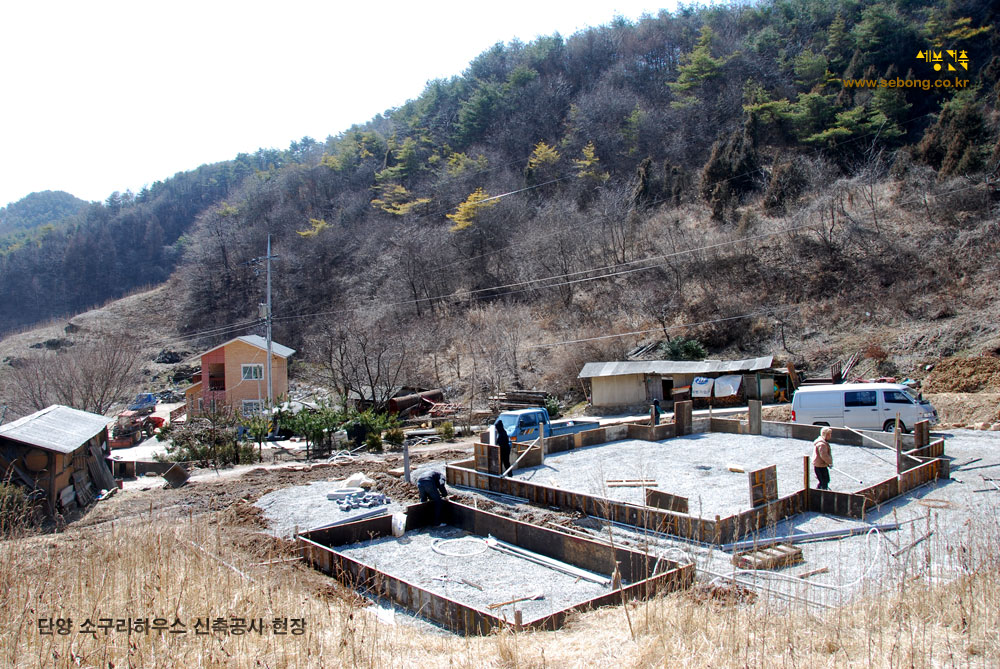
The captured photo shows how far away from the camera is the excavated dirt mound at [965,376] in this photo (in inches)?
918

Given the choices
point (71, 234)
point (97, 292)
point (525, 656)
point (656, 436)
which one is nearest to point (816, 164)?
point (656, 436)

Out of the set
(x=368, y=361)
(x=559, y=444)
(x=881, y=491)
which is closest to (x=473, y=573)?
(x=881, y=491)

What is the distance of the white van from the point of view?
18453 millimetres

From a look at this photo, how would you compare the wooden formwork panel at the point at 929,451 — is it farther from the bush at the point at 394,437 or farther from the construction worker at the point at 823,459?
the bush at the point at 394,437

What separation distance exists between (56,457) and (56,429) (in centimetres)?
152

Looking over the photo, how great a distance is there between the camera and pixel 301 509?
1364 centimetres

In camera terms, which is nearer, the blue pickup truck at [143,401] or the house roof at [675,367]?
the house roof at [675,367]

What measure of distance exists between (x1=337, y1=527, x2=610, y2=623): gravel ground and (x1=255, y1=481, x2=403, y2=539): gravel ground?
5.19ft

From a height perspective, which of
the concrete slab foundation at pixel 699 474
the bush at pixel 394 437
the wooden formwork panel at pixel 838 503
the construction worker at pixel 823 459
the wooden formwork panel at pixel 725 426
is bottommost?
the bush at pixel 394 437

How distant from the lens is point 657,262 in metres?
44.4

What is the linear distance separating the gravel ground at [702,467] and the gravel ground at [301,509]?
461 centimetres

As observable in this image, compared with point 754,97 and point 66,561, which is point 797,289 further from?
point 66,561

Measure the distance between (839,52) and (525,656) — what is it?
216 feet

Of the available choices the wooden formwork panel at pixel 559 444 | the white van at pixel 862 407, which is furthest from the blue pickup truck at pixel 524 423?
the white van at pixel 862 407
